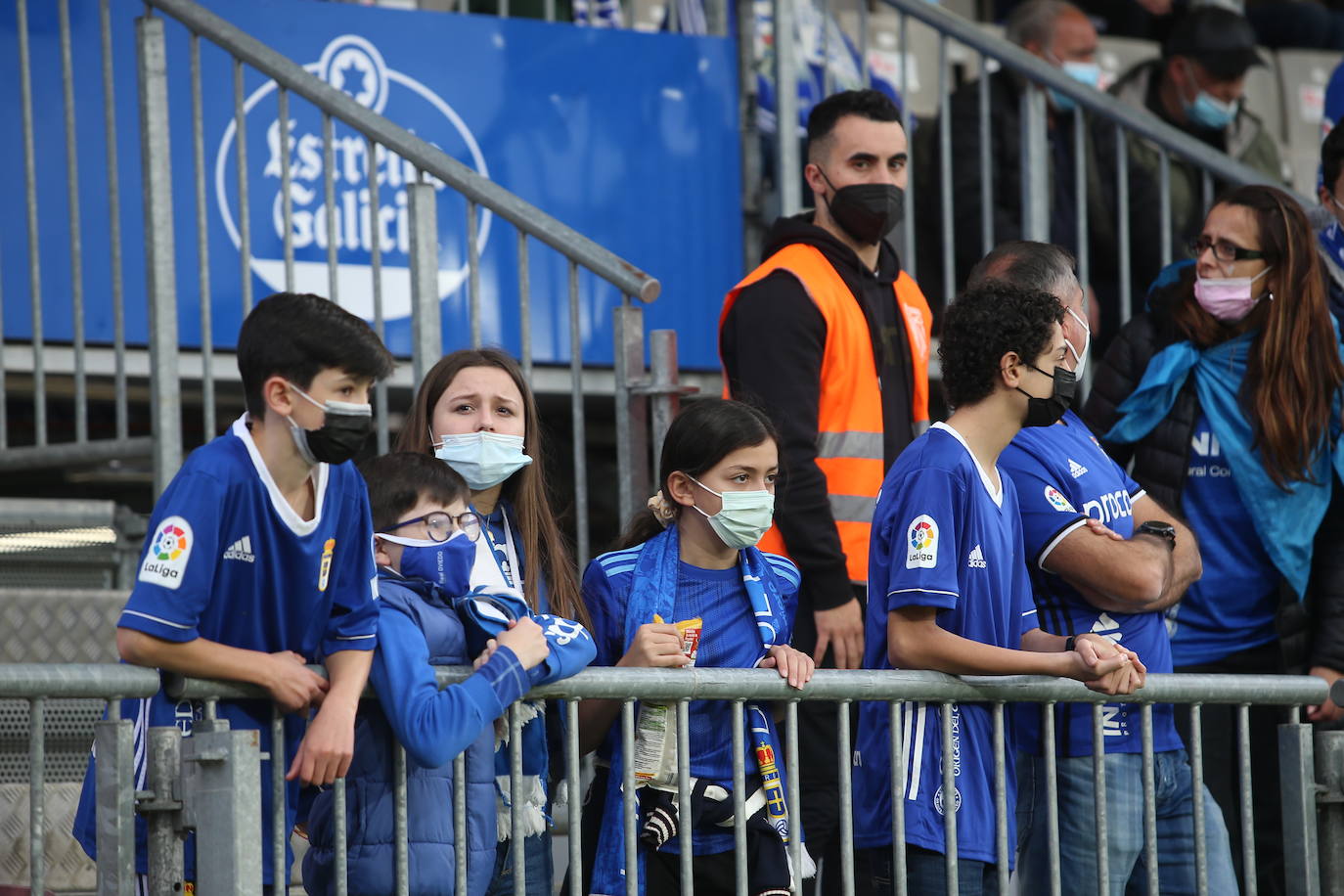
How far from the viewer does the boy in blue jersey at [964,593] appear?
3535 millimetres

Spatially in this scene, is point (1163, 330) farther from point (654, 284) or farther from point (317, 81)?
point (317, 81)

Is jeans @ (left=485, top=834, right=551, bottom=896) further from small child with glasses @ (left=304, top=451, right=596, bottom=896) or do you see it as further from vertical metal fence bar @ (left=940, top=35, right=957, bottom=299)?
vertical metal fence bar @ (left=940, top=35, right=957, bottom=299)

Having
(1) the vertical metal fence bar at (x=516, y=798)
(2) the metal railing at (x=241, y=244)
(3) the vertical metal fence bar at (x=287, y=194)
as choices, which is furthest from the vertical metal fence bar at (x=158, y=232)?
(1) the vertical metal fence bar at (x=516, y=798)

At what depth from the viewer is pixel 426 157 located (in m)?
5.14

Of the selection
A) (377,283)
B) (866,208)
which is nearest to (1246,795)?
(866,208)

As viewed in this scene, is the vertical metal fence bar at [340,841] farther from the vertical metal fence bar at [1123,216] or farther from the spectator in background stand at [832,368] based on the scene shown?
the vertical metal fence bar at [1123,216]

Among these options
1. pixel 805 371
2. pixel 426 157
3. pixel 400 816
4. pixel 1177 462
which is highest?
pixel 426 157

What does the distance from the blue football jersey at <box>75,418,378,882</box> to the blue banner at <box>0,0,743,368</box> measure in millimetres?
2704

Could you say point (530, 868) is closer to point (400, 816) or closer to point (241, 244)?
point (400, 816)

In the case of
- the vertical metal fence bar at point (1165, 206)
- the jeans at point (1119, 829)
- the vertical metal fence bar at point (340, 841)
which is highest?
the vertical metal fence bar at point (1165, 206)

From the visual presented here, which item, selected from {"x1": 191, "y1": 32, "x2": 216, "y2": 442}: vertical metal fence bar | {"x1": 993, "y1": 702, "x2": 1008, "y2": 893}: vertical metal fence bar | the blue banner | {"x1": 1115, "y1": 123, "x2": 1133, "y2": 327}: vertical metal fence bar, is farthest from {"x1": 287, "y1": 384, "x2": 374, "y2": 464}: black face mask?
{"x1": 1115, "y1": 123, "x2": 1133, "y2": 327}: vertical metal fence bar

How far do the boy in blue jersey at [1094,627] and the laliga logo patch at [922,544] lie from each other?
1.27 feet

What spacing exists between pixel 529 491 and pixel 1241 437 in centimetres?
190

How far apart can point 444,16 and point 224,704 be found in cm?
389
